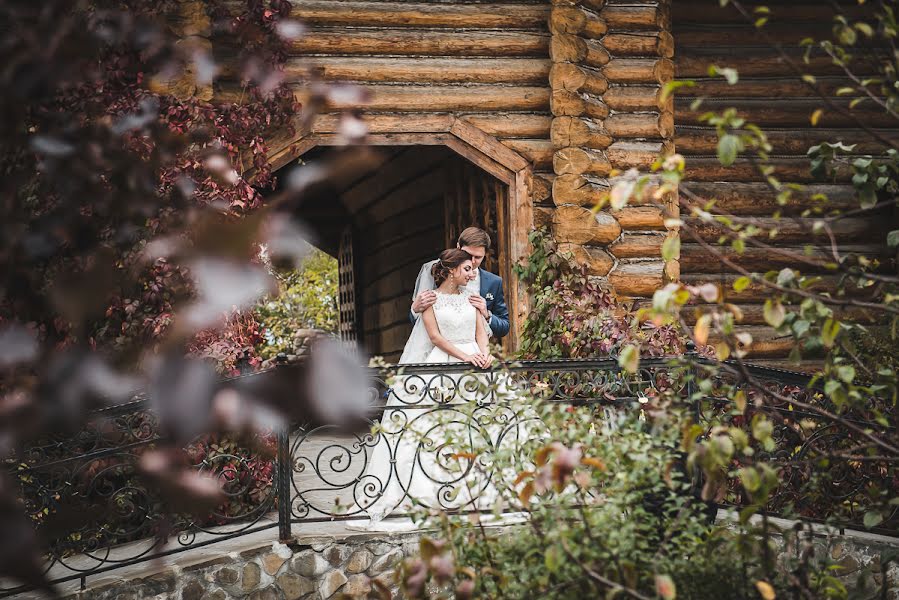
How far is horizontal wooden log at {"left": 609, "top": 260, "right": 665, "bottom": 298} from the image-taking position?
7.05 meters

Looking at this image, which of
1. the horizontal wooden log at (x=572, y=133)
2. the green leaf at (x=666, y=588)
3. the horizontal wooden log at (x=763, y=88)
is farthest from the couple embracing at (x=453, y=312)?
the green leaf at (x=666, y=588)

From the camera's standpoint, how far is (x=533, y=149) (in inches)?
279

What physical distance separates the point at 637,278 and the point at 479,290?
1.34 metres

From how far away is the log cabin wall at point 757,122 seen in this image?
27.2 feet

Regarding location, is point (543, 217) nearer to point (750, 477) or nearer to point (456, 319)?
point (456, 319)

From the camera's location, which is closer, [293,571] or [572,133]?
[293,571]

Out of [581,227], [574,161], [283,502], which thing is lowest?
[283,502]

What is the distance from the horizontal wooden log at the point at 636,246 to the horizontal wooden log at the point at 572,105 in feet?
3.36

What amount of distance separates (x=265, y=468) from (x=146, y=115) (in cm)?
472

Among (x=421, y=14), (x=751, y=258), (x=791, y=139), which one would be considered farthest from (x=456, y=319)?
(x=791, y=139)

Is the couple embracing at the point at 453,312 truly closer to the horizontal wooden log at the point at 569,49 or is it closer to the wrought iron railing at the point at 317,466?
the wrought iron railing at the point at 317,466

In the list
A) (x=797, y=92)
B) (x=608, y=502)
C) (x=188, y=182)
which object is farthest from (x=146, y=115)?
(x=797, y=92)

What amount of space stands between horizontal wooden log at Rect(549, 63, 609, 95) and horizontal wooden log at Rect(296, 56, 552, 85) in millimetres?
207

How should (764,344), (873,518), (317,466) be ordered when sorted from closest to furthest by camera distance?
(873,518)
(317,466)
(764,344)
